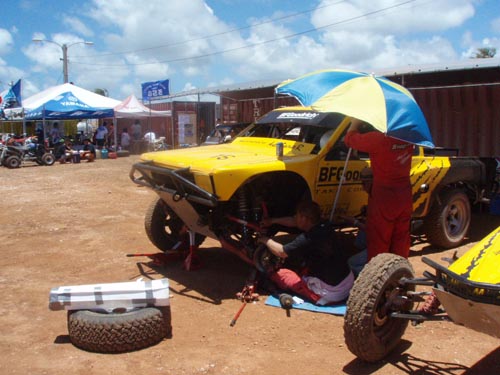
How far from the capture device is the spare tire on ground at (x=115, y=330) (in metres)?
3.98

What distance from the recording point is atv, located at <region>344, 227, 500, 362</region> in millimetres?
2865

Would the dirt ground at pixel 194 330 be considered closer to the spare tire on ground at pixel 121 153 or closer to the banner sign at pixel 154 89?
the spare tire on ground at pixel 121 153

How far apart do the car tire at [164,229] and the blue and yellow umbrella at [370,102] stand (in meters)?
2.39

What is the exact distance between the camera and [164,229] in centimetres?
673

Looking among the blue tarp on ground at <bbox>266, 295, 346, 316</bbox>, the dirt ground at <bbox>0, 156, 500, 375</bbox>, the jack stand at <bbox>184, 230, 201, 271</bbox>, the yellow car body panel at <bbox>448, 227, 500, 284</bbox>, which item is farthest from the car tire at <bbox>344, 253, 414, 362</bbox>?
the jack stand at <bbox>184, 230, 201, 271</bbox>

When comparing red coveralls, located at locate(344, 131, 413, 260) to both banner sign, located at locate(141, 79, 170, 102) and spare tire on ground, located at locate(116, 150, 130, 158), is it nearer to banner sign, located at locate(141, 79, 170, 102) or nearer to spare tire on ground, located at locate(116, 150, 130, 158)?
spare tire on ground, located at locate(116, 150, 130, 158)

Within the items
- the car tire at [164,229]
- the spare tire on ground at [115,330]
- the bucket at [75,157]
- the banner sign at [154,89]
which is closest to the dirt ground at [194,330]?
the spare tire on ground at [115,330]

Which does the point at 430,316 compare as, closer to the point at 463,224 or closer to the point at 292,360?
the point at 292,360

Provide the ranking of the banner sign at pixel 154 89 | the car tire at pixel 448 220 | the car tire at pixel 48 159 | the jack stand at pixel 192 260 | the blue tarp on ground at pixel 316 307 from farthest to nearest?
the banner sign at pixel 154 89 → the car tire at pixel 48 159 → the car tire at pixel 448 220 → the jack stand at pixel 192 260 → the blue tarp on ground at pixel 316 307

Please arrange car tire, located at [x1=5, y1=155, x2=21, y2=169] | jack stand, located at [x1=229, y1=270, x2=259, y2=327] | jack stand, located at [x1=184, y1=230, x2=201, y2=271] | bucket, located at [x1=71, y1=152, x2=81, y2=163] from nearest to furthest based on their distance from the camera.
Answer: jack stand, located at [x1=229, y1=270, x2=259, y2=327] < jack stand, located at [x1=184, y1=230, x2=201, y2=271] < car tire, located at [x1=5, y1=155, x2=21, y2=169] < bucket, located at [x1=71, y1=152, x2=81, y2=163]

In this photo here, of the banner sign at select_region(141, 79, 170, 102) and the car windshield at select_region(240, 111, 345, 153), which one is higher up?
the banner sign at select_region(141, 79, 170, 102)

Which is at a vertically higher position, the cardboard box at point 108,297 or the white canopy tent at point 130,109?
the white canopy tent at point 130,109

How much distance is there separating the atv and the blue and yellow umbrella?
1406 millimetres

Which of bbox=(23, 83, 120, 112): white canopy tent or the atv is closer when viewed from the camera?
the atv
